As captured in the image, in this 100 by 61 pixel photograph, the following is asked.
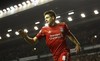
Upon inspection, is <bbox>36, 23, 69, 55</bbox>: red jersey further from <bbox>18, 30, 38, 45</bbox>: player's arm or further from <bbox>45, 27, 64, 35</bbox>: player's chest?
<bbox>18, 30, 38, 45</bbox>: player's arm

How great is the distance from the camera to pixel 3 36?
25016 millimetres

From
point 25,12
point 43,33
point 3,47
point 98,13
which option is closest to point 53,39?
point 43,33

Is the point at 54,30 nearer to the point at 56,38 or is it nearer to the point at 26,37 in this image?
the point at 56,38

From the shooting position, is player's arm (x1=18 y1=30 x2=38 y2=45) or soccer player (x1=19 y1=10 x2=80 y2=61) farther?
soccer player (x1=19 y1=10 x2=80 y2=61)

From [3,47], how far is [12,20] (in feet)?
18.1

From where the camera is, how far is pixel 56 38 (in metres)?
3.89

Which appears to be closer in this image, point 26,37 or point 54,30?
point 26,37

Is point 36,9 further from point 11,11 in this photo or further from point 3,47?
point 3,47

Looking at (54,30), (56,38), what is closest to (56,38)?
(56,38)

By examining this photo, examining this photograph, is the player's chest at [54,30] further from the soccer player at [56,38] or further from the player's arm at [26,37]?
the player's arm at [26,37]

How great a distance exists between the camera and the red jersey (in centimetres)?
384

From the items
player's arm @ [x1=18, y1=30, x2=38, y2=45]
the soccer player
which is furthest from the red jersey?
player's arm @ [x1=18, y1=30, x2=38, y2=45]

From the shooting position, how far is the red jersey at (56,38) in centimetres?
384

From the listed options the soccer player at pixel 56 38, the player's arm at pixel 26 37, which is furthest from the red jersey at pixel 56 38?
the player's arm at pixel 26 37
